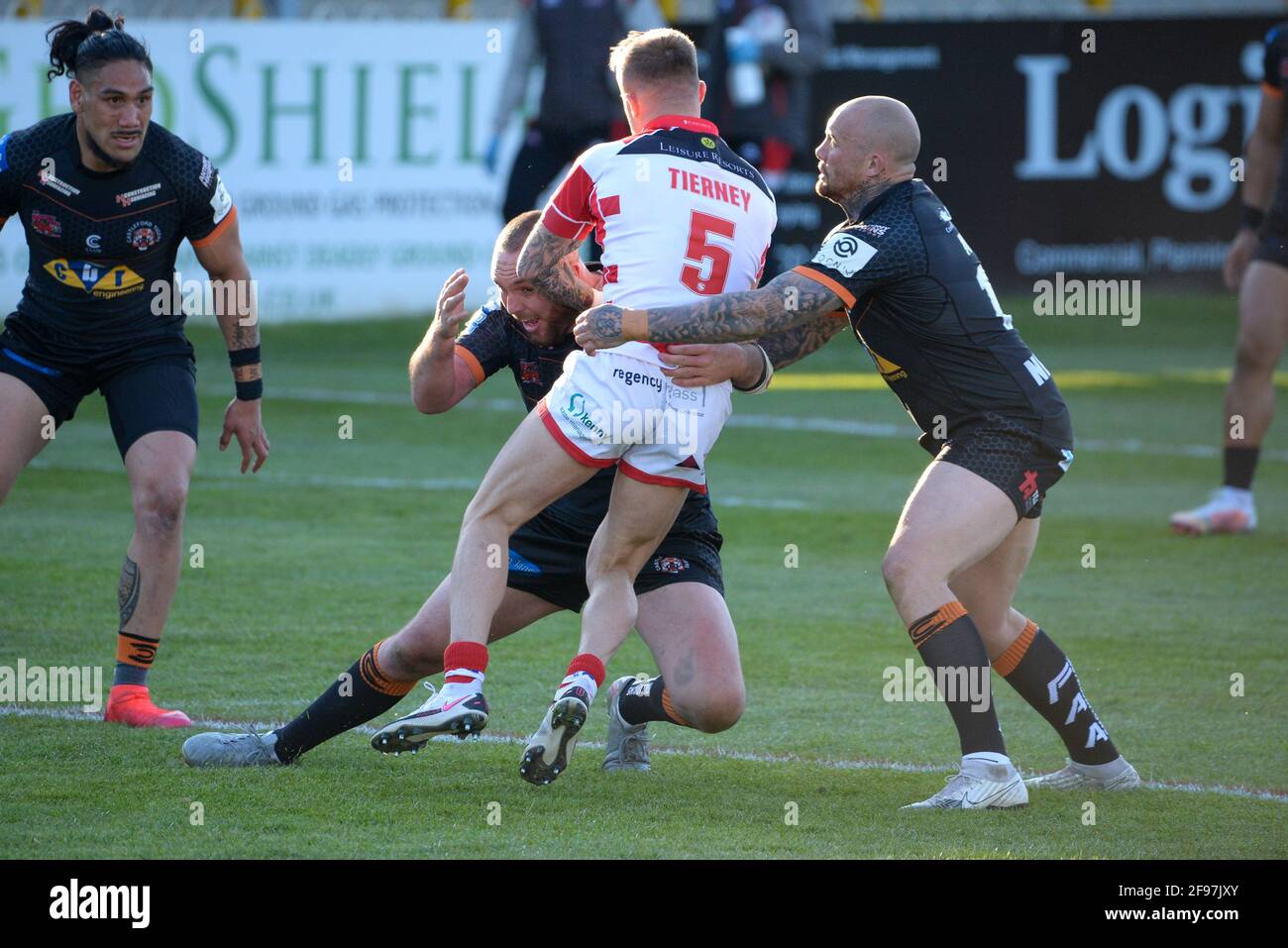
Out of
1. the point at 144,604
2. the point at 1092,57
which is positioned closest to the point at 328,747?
the point at 144,604

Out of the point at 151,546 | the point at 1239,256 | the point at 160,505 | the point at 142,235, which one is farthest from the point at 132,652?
the point at 1239,256

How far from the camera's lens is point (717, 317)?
5.41 m

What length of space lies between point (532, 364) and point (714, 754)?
4.71 ft

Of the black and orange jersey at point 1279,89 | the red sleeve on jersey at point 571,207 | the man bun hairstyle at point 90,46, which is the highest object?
the black and orange jersey at point 1279,89

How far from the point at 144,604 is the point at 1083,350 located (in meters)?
14.0

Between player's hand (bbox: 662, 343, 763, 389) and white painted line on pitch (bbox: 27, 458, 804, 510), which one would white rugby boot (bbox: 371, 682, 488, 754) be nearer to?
player's hand (bbox: 662, 343, 763, 389)

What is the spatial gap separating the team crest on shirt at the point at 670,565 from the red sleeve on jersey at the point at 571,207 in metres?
1.08

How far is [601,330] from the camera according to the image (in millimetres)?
5359

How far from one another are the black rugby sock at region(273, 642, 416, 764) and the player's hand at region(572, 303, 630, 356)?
120cm

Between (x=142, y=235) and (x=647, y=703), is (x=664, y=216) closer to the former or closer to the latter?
(x=647, y=703)

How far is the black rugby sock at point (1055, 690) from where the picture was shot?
589cm

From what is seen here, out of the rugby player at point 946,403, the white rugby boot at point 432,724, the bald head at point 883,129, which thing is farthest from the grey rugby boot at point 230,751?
the bald head at point 883,129

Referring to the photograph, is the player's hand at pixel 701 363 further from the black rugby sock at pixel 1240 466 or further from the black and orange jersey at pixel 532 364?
the black rugby sock at pixel 1240 466
